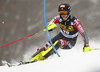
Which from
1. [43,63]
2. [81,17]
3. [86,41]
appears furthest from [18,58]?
[43,63]

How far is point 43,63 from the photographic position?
1.29m

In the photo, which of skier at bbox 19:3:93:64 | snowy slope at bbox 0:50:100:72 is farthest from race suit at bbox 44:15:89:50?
snowy slope at bbox 0:50:100:72

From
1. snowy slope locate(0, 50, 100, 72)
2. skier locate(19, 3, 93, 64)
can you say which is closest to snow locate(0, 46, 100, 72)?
snowy slope locate(0, 50, 100, 72)

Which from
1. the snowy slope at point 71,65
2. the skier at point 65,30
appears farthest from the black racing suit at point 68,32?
the snowy slope at point 71,65

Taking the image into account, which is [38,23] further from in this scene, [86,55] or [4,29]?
[86,55]

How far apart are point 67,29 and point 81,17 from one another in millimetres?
1809

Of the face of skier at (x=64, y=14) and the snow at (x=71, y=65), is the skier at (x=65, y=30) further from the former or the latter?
the snow at (x=71, y=65)

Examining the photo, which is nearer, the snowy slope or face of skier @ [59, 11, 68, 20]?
the snowy slope

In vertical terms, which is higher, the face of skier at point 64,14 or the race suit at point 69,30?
the face of skier at point 64,14

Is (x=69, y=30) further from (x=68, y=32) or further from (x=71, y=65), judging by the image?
(x=71, y=65)

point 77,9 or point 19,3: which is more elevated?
point 19,3

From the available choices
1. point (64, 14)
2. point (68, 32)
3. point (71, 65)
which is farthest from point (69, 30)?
point (71, 65)

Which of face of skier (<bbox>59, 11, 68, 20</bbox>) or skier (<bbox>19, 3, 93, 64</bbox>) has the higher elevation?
face of skier (<bbox>59, 11, 68, 20</bbox>)

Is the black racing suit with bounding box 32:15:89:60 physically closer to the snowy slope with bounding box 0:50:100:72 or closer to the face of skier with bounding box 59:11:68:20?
the face of skier with bounding box 59:11:68:20
